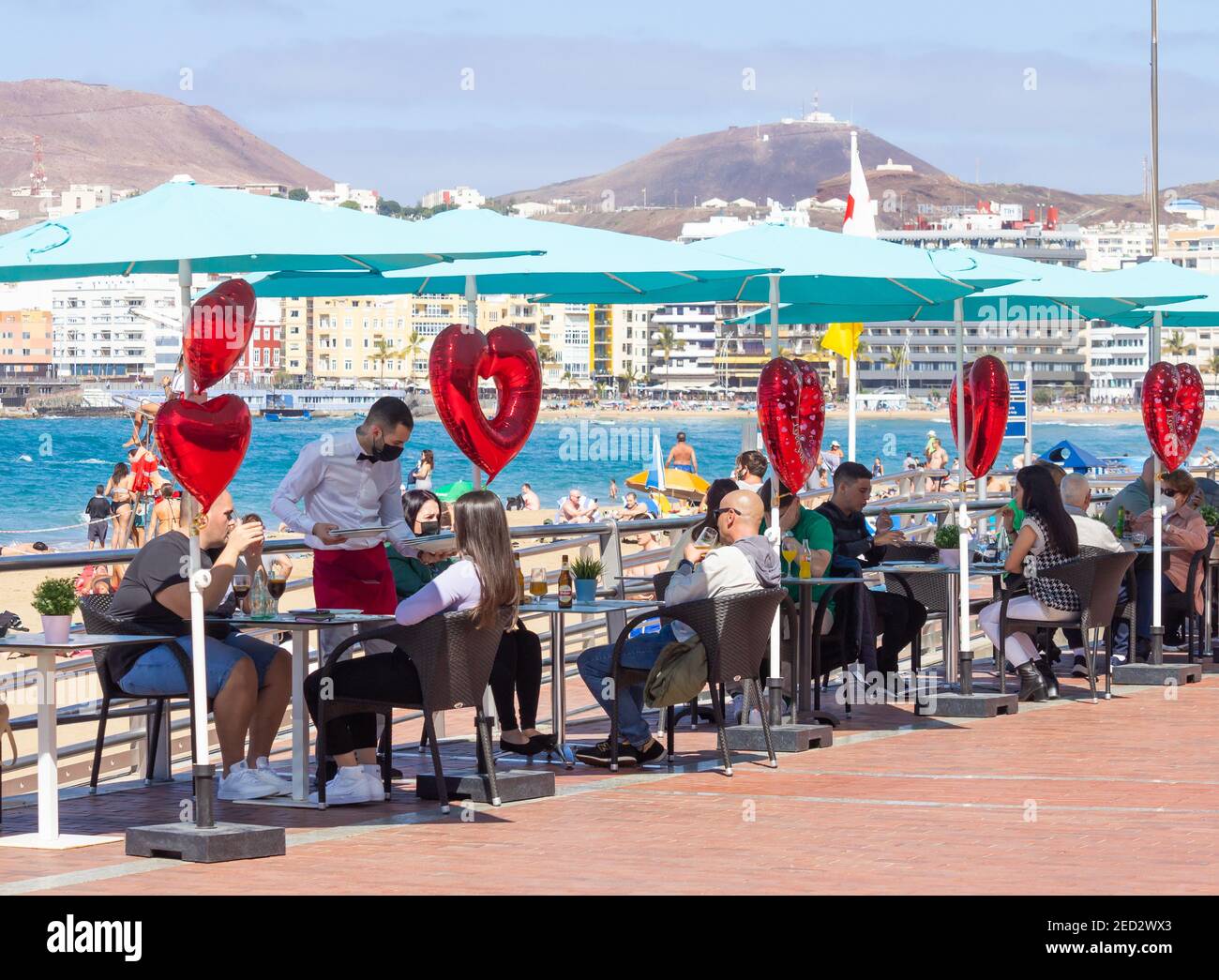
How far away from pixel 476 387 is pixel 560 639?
1474mm

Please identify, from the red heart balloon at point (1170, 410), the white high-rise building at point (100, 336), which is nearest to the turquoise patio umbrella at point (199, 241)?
the red heart balloon at point (1170, 410)

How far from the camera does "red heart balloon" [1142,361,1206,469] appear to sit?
12852mm

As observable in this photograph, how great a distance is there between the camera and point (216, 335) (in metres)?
6.78

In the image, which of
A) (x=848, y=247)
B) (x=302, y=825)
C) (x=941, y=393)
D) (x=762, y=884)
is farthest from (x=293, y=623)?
(x=941, y=393)

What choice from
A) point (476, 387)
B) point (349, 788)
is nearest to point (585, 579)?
point (476, 387)

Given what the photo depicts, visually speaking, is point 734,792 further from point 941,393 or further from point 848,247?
point 941,393

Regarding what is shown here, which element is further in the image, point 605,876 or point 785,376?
point 785,376

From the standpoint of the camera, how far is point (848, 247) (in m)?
10.3

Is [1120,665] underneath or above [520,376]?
underneath

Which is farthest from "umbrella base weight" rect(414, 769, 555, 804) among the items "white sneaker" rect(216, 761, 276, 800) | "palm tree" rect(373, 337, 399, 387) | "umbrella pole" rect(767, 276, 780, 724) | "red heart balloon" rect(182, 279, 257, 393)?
"palm tree" rect(373, 337, 399, 387)

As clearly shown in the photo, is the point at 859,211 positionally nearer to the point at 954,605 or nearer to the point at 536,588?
the point at 954,605

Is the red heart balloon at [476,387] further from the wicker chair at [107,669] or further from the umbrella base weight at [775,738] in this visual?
the umbrella base weight at [775,738]
